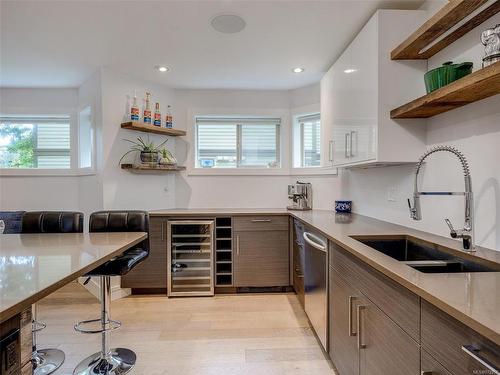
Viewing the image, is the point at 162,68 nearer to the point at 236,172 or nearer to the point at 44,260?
the point at 236,172

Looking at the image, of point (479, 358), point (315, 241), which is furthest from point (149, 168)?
point (479, 358)

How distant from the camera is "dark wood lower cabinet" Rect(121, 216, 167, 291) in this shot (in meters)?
3.29

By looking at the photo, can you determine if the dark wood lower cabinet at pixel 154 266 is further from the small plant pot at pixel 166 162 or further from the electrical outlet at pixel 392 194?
the electrical outlet at pixel 392 194

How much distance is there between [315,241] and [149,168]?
207 centimetres

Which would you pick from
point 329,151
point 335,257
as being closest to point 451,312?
point 335,257

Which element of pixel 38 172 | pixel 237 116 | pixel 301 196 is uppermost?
pixel 237 116

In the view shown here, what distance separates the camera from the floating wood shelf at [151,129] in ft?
10.7

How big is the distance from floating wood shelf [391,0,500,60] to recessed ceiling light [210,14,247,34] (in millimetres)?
1142

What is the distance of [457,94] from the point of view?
1399 millimetres

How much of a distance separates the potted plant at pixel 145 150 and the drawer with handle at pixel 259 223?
46.0 inches

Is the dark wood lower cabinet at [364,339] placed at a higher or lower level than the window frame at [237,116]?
lower

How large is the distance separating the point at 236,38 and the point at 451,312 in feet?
8.12

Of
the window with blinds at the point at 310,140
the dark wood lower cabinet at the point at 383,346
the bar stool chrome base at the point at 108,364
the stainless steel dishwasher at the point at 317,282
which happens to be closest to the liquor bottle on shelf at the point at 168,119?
the window with blinds at the point at 310,140

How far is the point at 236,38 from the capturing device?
8.43 feet
